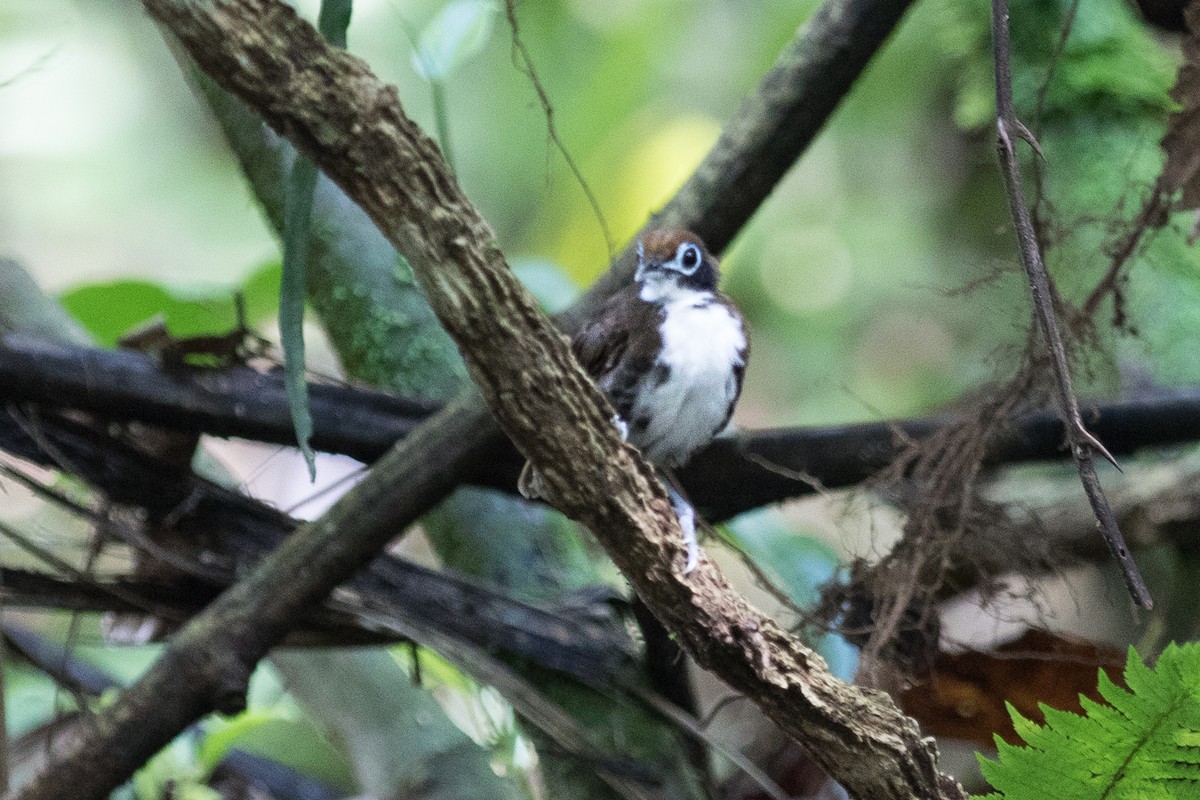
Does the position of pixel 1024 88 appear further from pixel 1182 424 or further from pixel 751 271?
pixel 751 271

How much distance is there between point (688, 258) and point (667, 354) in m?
0.18

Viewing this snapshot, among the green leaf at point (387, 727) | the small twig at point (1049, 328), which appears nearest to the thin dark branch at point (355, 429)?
the green leaf at point (387, 727)

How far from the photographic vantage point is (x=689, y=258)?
6.12ft

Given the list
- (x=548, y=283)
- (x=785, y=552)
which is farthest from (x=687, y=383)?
(x=548, y=283)

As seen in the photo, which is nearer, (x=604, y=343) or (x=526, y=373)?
(x=526, y=373)

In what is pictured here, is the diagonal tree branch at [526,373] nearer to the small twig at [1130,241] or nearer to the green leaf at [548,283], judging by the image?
the small twig at [1130,241]

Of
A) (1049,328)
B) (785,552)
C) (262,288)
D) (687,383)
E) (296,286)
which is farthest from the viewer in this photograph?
(262,288)

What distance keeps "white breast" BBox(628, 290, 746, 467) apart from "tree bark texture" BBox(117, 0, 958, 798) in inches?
19.7

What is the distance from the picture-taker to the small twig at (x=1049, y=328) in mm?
946

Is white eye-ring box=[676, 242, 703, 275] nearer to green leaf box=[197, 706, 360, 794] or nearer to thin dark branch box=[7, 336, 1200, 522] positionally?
thin dark branch box=[7, 336, 1200, 522]

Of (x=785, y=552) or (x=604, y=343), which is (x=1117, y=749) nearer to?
(x=604, y=343)

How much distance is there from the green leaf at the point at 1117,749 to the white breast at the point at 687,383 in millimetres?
770

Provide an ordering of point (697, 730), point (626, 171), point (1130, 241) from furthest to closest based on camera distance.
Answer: point (626, 171) → point (697, 730) → point (1130, 241)

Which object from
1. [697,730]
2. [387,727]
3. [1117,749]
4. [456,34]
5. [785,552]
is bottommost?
[387,727]
